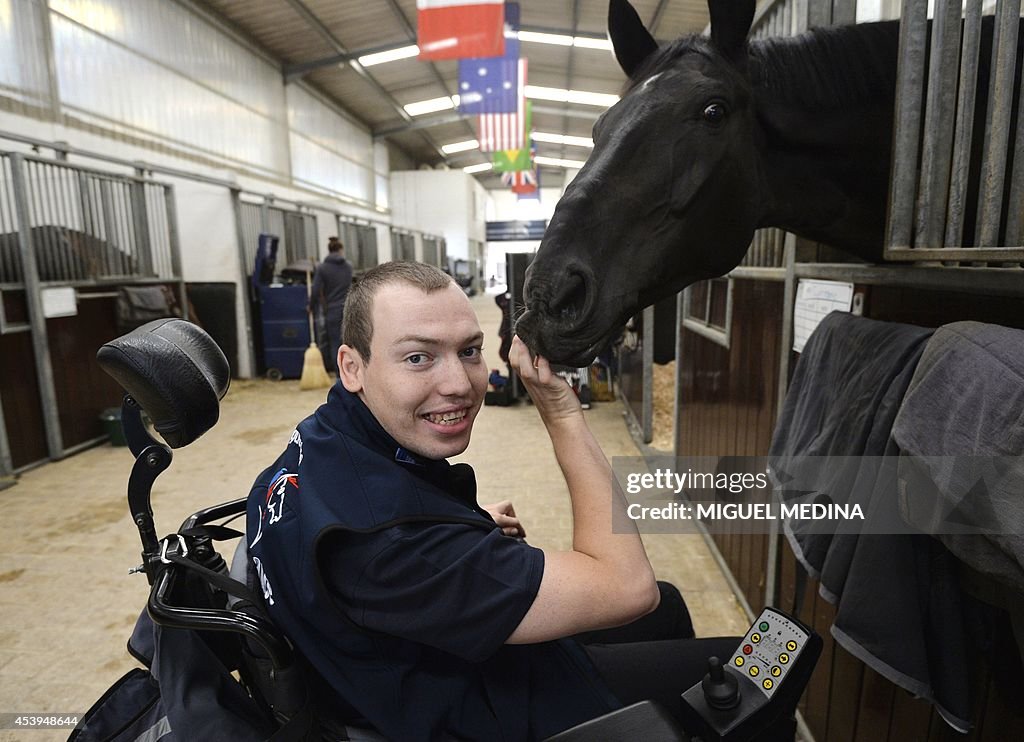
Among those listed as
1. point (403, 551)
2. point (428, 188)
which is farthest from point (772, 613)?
point (428, 188)

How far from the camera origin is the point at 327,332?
25.4 ft

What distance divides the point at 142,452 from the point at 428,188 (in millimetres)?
23511

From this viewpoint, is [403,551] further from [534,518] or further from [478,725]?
[534,518]

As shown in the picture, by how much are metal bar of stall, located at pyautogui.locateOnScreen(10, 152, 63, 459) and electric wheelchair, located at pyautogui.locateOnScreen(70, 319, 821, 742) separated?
454 centimetres

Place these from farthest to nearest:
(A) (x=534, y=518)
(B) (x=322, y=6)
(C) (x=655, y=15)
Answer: (B) (x=322, y=6) → (C) (x=655, y=15) → (A) (x=534, y=518)

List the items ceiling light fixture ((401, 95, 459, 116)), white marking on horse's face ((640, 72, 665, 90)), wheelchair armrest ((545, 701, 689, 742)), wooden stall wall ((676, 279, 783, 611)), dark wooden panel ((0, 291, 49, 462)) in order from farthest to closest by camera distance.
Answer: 1. ceiling light fixture ((401, 95, 459, 116))
2. dark wooden panel ((0, 291, 49, 462))
3. wooden stall wall ((676, 279, 783, 611))
4. white marking on horse's face ((640, 72, 665, 90))
5. wheelchair armrest ((545, 701, 689, 742))

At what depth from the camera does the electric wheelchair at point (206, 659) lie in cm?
88

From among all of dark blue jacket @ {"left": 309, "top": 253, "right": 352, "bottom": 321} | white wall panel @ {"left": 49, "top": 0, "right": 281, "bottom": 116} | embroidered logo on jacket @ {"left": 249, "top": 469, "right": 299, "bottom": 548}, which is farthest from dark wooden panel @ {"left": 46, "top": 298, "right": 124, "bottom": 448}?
embroidered logo on jacket @ {"left": 249, "top": 469, "right": 299, "bottom": 548}

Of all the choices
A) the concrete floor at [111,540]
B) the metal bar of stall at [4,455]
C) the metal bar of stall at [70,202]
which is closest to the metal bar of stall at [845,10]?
the concrete floor at [111,540]

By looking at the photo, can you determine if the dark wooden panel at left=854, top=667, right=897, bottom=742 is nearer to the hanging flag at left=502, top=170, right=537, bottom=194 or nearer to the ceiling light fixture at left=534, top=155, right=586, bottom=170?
the hanging flag at left=502, top=170, right=537, bottom=194

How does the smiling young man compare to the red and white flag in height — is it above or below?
below

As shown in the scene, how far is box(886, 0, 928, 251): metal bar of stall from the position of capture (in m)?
1.07

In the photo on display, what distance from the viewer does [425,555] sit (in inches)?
34.8

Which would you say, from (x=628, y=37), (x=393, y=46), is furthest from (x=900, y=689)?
(x=393, y=46)
